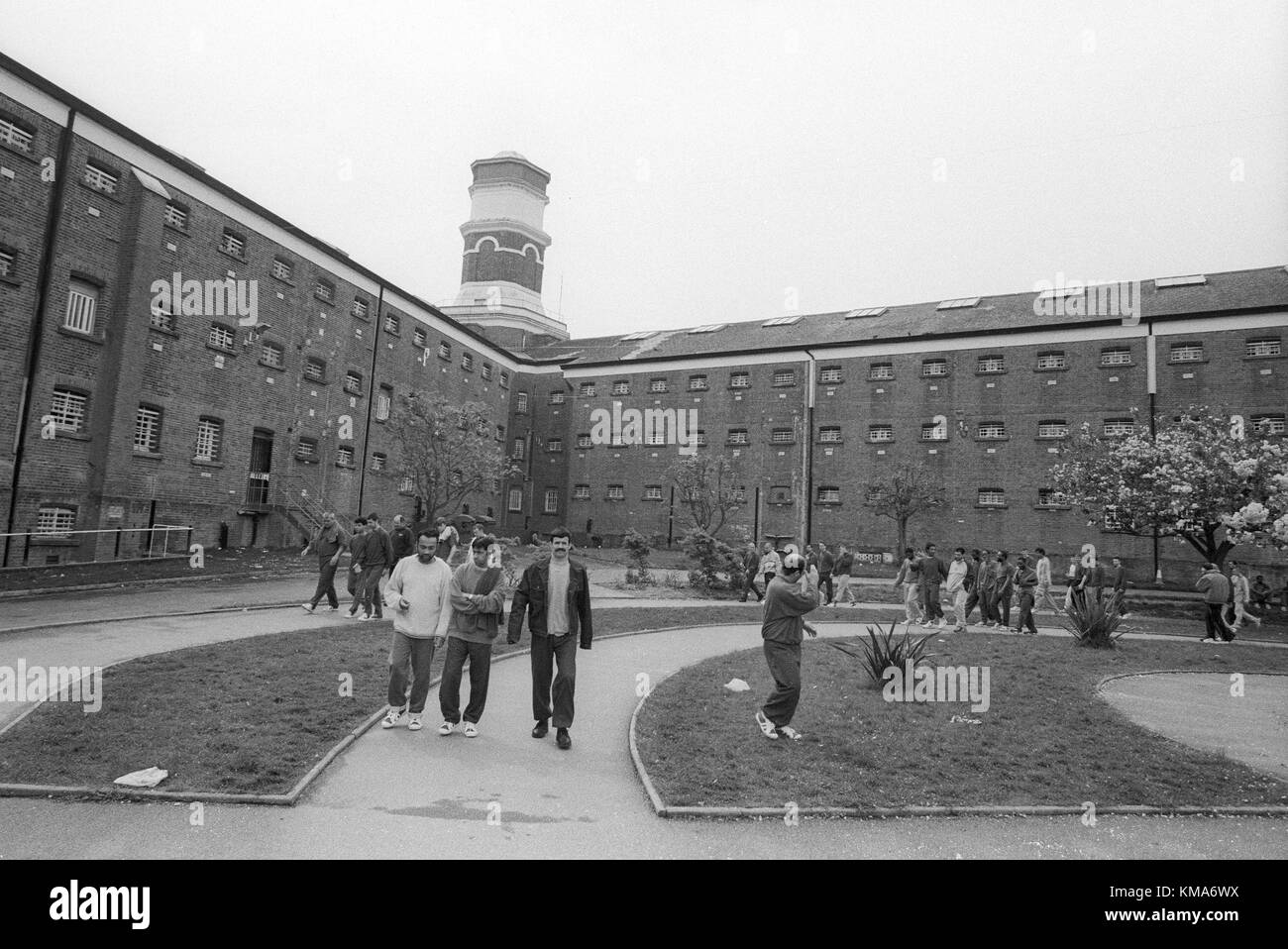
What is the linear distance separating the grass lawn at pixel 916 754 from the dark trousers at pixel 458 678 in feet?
5.29

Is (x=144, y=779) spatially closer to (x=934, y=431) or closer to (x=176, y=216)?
(x=176, y=216)

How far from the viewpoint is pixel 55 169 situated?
19.4 metres

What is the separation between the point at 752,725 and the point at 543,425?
39264 mm

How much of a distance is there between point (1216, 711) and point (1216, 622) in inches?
338

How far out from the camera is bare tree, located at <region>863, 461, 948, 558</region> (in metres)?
31.6

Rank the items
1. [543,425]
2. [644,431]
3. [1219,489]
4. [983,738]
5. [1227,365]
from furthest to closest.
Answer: [543,425] → [644,431] → [1227,365] → [1219,489] → [983,738]

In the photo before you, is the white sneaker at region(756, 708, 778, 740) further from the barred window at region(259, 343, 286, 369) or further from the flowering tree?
the barred window at region(259, 343, 286, 369)

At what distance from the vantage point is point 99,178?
68.2ft

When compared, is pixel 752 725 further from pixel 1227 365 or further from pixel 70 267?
pixel 1227 365

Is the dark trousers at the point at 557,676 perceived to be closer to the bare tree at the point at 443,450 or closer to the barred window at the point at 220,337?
the bare tree at the point at 443,450

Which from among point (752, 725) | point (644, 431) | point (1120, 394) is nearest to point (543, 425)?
point (644, 431)

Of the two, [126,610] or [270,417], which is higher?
[270,417]

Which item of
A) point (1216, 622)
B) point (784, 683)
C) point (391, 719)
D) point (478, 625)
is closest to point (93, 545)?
point (391, 719)

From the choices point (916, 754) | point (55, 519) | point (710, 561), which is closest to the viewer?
point (916, 754)
